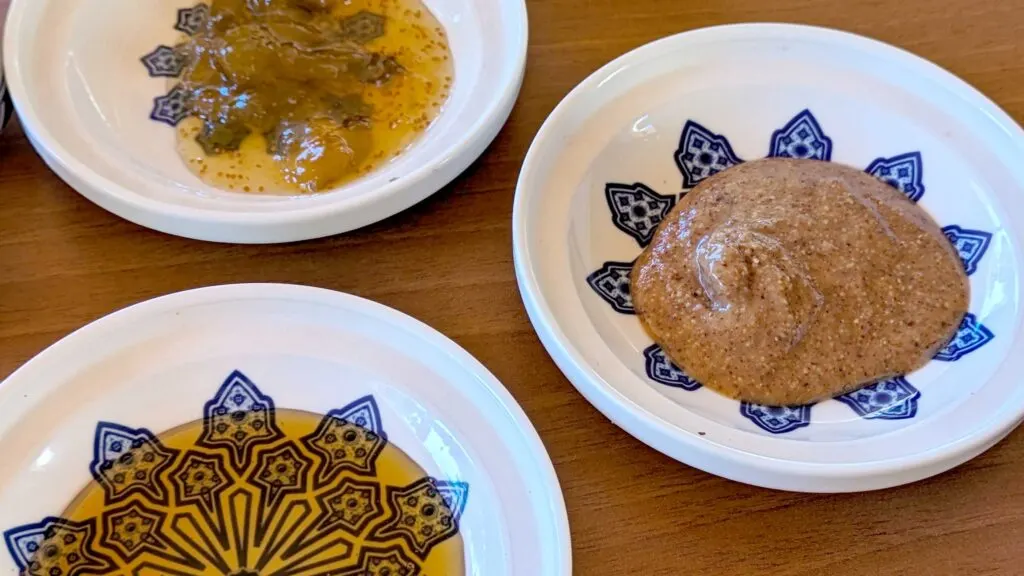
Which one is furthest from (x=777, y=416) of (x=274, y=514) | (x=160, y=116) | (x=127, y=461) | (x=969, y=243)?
(x=160, y=116)

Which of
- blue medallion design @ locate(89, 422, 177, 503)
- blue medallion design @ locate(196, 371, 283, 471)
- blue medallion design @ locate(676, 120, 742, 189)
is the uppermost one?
blue medallion design @ locate(676, 120, 742, 189)

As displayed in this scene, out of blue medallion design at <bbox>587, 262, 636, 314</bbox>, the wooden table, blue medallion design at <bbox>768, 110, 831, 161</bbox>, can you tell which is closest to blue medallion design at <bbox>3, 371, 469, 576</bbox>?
the wooden table

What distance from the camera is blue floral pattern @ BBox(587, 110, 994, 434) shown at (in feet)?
3.20

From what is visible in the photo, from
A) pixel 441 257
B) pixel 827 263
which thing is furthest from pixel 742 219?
pixel 441 257

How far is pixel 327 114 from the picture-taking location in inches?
48.1

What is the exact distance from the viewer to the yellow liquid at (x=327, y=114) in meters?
1.16

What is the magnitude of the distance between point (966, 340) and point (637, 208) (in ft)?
1.52

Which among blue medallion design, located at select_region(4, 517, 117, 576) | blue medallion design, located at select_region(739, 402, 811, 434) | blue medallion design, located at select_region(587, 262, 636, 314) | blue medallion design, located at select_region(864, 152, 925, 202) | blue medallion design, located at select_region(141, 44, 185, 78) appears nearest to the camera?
blue medallion design, located at select_region(4, 517, 117, 576)

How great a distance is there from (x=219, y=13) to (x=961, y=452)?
1.25 meters

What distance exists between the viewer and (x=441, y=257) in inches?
44.4

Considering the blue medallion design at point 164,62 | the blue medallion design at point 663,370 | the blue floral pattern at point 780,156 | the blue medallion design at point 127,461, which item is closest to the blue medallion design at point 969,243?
the blue floral pattern at point 780,156

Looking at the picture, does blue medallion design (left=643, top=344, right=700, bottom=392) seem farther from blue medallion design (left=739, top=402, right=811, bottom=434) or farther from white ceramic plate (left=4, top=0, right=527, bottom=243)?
white ceramic plate (left=4, top=0, right=527, bottom=243)

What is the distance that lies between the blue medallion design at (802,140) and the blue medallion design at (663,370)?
0.40 meters

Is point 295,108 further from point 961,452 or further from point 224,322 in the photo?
point 961,452
